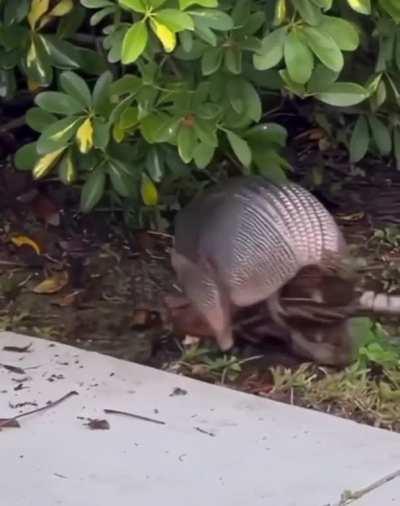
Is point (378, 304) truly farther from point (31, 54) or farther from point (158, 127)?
point (31, 54)

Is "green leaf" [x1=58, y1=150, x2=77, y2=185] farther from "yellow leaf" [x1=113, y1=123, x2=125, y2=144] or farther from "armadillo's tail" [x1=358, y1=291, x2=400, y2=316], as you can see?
"armadillo's tail" [x1=358, y1=291, x2=400, y2=316]

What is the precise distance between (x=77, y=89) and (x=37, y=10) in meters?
0.30

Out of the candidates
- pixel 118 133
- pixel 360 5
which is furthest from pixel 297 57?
pixel 118 133

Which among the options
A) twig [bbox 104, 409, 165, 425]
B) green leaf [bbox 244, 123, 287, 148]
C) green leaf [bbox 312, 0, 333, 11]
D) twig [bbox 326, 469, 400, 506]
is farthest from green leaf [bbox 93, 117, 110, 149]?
twig [bbox 326, 469, 400, 506]

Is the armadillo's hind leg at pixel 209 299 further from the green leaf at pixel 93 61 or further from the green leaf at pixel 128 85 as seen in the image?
the green leaf at pixel 93 61

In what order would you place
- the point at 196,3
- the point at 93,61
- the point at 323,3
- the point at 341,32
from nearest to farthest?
1. the point at 196,3
2. the point at 323,3
3. the point at 341,32
4. the point at 93,61

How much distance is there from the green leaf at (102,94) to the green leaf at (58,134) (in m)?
0.07

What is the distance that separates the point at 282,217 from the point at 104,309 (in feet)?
3.09

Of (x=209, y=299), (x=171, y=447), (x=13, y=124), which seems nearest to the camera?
(x=171, y=447)

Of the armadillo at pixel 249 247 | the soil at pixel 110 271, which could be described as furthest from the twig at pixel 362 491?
the armadillo at pixel 249 247

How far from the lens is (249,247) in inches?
178

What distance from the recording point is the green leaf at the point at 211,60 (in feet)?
14.7

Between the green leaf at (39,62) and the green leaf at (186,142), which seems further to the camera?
the green leaf at (39,62)

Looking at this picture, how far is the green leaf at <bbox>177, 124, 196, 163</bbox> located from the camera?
4582 millimetres
